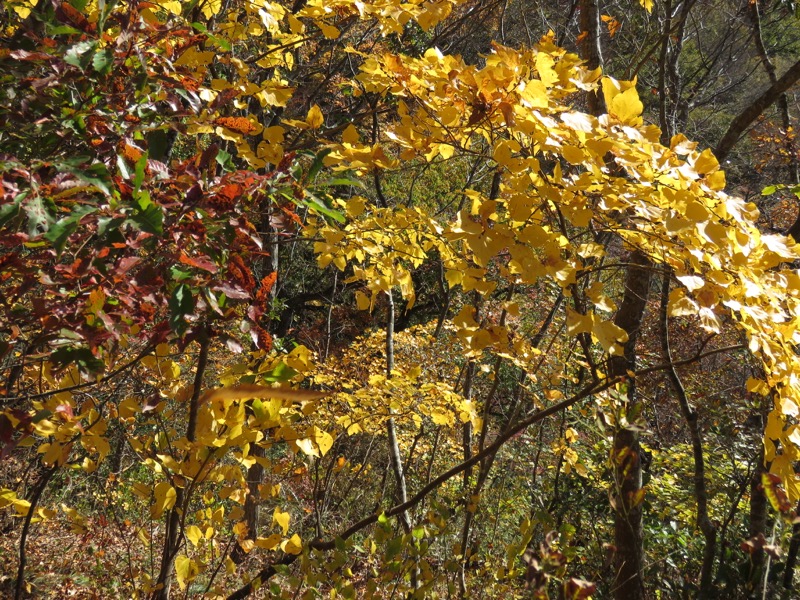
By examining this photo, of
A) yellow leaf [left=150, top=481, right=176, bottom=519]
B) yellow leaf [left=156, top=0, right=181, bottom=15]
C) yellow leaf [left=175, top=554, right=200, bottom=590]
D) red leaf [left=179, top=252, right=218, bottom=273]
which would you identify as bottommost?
yellow leaf [left=175, top=554, right=200, bottom=590]

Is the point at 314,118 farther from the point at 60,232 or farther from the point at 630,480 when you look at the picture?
the point at 630,480

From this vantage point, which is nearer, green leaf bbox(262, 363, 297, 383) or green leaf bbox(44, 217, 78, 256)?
green leaf bbox(44, 217, 78, 256)

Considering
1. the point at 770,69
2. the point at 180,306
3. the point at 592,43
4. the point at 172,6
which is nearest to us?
the point at 180,306

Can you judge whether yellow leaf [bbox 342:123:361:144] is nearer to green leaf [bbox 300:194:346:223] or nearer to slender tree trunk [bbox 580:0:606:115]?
green leaf [bbox 300:194:346:223]

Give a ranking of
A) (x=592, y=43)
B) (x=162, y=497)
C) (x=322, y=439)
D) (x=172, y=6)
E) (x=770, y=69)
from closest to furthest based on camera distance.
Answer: (x=162, y=497) → (x=322, y=439) → (x=172, y=6) → (x=592, y=43) → (x=770, y=69)

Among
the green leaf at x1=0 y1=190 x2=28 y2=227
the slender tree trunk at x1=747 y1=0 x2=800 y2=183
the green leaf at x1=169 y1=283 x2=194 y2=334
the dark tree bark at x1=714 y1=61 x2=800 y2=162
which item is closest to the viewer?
the green leaf at x1=0 y1=190 x2=28 y2=227

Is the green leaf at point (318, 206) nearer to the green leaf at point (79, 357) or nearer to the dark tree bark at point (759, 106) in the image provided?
the green leaf at point (79, 357)

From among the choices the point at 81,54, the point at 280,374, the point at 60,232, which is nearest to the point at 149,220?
the point at 60,232

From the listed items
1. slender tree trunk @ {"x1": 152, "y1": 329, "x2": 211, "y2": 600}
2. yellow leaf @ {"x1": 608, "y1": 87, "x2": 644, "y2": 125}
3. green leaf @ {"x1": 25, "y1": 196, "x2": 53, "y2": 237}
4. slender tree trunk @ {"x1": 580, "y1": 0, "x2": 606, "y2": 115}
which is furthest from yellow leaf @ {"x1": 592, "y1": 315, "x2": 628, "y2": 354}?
slender tree trunk @ {"x1": 580, "y1": 0, "x2": 606, "y2": 115}

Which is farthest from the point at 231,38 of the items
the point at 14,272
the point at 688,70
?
the point at 688,70

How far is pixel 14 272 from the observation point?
1.25 meters

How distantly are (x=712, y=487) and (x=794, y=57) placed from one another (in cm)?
1133

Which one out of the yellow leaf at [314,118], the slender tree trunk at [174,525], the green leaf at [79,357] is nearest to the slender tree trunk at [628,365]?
the yellow leaf at [314,118]

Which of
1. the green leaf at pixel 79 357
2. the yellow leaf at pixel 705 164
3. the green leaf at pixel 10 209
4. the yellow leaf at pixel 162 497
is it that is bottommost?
the yellow leaf at pixel 162 497
